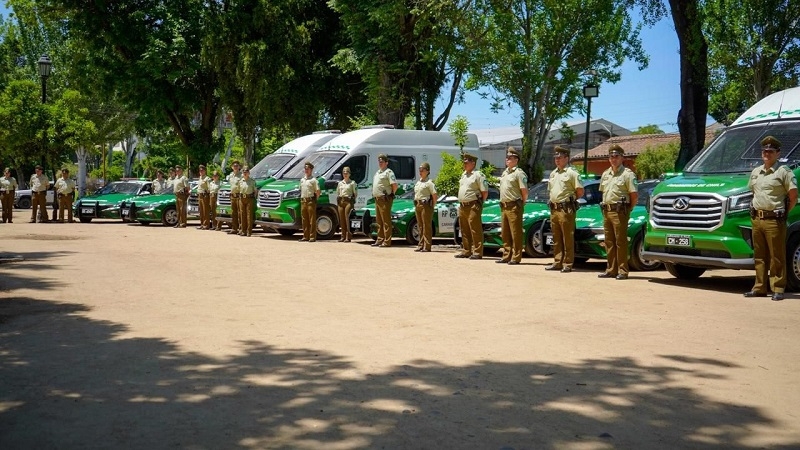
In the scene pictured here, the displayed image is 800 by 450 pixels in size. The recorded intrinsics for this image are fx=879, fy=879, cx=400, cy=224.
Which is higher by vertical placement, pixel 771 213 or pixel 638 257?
pixel 771 213

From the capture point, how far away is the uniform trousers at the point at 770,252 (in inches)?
429

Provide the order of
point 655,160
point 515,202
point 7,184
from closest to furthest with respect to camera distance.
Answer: point 515,202
point 7,184
point 655,160

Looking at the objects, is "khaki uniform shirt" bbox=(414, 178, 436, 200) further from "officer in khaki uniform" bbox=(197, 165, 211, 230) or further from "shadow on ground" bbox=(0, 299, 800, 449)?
"shadow on ground" bbox=(0, 299, 800, 449)

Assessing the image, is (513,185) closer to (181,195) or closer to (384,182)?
(384,182)

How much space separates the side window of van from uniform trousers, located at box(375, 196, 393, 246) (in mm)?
2739

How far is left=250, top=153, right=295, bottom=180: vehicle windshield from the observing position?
24.2m

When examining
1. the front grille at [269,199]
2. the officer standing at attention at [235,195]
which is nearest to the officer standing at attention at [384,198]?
the front grille at [269,199]

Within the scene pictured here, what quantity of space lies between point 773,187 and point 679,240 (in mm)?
1583

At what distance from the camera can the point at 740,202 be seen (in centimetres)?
1151

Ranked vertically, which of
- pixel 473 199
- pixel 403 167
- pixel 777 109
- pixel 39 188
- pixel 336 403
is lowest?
pixel 336 403

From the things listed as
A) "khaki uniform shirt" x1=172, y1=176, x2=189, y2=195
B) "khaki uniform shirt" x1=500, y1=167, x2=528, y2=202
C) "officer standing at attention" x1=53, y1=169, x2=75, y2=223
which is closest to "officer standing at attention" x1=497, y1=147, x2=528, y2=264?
"khaki uniform shirt" x1=500, y1=167, x2=528, y2=202

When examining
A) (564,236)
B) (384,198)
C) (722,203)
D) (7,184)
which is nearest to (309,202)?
(384,198)

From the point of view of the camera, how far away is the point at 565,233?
14523 mm

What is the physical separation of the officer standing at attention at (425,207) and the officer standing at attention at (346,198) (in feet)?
8.41
